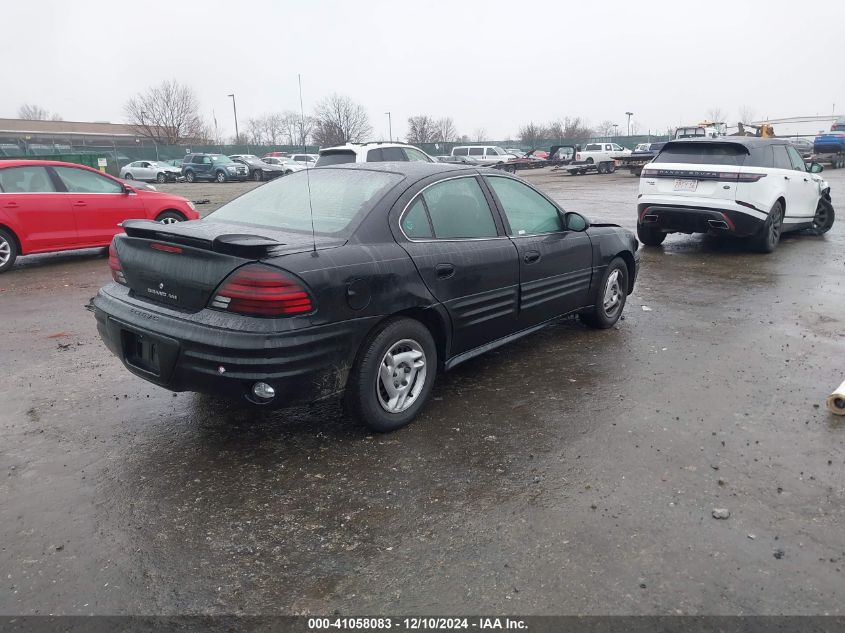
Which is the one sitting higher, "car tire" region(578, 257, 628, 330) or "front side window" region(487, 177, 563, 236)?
"front side window" region(487, 177, 563, 236)

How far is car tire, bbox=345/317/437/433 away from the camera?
3.65 metres

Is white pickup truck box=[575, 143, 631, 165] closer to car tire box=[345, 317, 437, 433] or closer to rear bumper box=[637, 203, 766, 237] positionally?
rear bumper box=[637, 203, 766, 237]

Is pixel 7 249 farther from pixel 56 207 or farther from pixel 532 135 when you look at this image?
pixel 532 135

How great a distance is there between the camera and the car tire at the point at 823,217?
11414mm

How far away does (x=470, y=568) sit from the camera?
8.85ft

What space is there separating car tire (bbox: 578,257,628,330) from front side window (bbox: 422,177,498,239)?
1.64 m

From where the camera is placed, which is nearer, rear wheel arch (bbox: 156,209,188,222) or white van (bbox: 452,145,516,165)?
rear wheel arch (bbox: 156,209,188,222)

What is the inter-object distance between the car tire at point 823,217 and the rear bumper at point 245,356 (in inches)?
428

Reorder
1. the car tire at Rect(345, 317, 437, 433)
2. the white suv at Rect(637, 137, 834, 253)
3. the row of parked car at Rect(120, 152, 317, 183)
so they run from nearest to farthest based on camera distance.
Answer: the car tire at Rect(345, 317, 437, 433) → the white suv at Rect(637, 137, 834, 253) → the row of parked car at Rect(120, 152, 317, 183)

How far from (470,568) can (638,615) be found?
672 mm

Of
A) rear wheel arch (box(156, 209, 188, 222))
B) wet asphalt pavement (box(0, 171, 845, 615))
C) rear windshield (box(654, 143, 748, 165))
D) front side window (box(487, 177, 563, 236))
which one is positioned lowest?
wet asphalt pavement (box(0, 171, 845, 615))

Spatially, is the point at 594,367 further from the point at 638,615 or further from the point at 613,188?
the point at 613,188

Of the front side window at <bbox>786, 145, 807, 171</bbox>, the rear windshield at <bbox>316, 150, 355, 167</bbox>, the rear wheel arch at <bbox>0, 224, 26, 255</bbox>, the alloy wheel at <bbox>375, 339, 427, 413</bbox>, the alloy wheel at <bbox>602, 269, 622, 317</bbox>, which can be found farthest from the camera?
the rear windshield at <bbox>316, 150, 355, 167</bbox>

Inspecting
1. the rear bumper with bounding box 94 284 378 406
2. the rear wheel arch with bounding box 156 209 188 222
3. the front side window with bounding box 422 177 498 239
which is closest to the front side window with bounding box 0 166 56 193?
the rear wheel arch with bounding box 156 209 188 222
